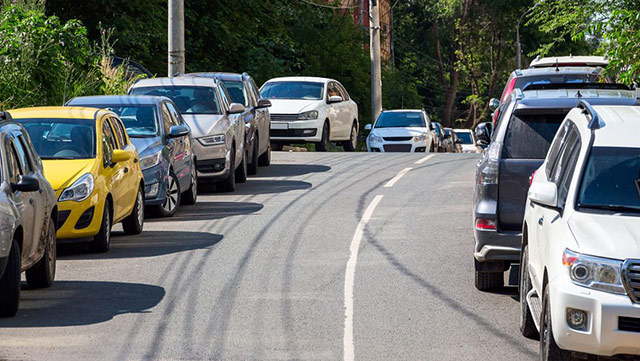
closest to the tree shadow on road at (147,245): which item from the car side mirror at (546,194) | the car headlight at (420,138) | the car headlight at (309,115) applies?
the car side mirror at (546,194)

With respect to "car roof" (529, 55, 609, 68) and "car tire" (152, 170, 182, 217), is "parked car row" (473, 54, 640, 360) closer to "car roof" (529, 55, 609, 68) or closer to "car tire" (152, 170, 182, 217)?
"car tire" (152, 170, 182, 217)

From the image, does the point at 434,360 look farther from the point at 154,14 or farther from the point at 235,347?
the point at 154,14

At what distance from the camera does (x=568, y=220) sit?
7.62m

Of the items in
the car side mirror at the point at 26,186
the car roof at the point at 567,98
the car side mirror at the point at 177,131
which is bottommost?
the car side mirror at the point at 26,186

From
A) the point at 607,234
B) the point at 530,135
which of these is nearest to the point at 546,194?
the point at 607,234

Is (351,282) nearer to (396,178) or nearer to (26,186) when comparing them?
(26,186)

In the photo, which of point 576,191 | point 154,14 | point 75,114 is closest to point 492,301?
point 576,191

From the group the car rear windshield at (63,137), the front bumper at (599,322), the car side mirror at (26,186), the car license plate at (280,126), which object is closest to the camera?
the front bumper at (599,322)

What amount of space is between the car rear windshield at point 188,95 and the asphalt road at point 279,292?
98.5 inches

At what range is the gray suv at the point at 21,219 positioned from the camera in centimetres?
970

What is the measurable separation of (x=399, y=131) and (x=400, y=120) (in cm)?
98

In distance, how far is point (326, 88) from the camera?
29.7 metres

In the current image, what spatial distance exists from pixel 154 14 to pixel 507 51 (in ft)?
121

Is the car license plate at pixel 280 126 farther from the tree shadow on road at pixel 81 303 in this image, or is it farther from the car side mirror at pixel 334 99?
the tree shadow on road at pixel 81 303
